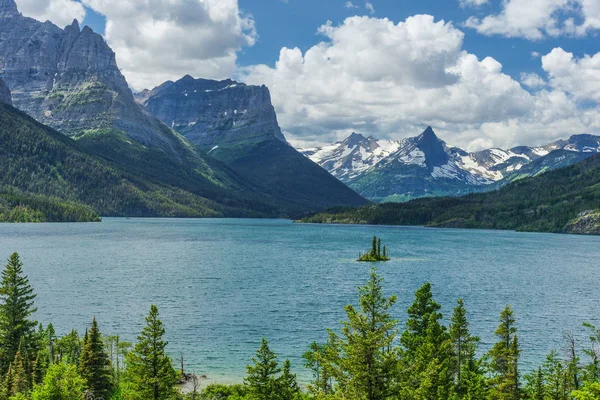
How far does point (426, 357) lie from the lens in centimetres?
4997

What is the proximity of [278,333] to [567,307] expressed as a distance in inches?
2714

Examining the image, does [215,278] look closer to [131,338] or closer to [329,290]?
[329,290]

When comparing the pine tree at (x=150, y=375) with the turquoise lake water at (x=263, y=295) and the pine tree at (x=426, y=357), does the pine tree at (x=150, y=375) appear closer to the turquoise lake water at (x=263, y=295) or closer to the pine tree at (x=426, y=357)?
the pine tree at (x=426, y=357)

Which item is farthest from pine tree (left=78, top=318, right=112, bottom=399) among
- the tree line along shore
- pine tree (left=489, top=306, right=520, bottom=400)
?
pine tree (left=489, top=306, right=520, bottom=400)

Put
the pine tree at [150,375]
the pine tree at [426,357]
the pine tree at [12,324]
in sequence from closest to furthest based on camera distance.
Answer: the pine tree at [426,357] < the pine tree at [150,375] < the pine tree at [12,324]

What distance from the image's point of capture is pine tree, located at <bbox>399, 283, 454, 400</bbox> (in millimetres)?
38875

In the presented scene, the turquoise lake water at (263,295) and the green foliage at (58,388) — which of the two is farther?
the turquoise lake water at (263,295)

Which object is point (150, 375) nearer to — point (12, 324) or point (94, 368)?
point (94, 368)

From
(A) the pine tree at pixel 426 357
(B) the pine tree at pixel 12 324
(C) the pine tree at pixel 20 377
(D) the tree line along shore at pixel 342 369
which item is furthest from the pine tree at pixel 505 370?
(B) the pine tree at pixel 12 324

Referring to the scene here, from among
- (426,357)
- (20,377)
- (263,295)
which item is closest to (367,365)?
(426,357)

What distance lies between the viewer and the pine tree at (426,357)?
38.9m

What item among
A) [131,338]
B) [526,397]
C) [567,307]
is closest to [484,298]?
[567,307]

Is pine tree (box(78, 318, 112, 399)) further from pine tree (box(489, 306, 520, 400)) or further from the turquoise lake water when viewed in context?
pine tree (box(489, 306, 520, 400))

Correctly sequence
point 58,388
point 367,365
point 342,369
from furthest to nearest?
1. point 58,388
2. point 342,369
3. point 367,365
